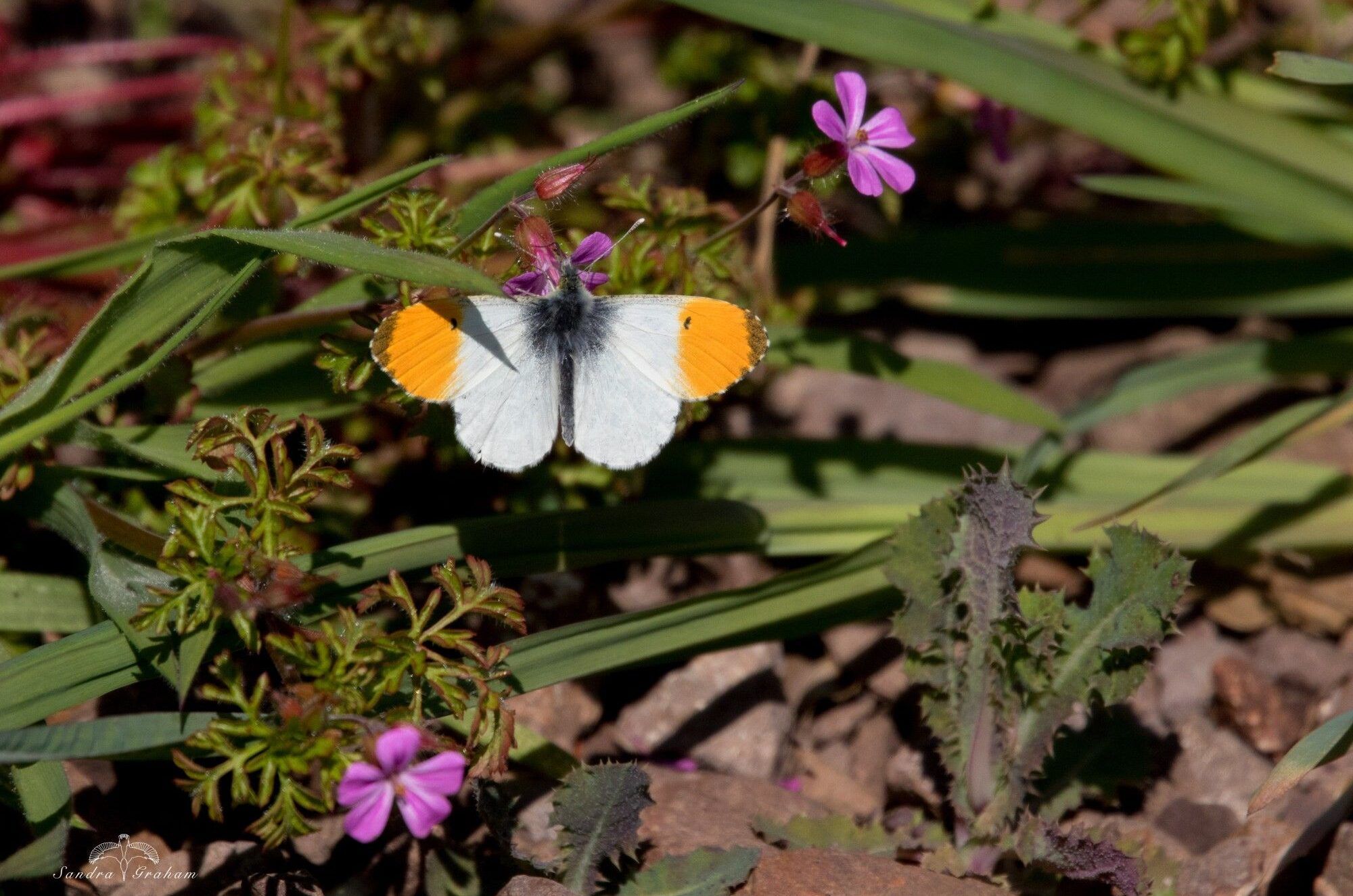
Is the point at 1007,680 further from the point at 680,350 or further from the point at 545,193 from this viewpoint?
the point at 545,193

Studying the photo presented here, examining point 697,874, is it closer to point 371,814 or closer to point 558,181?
point 371,814

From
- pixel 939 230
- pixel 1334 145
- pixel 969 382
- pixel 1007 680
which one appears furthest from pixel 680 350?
pixel 1334 145

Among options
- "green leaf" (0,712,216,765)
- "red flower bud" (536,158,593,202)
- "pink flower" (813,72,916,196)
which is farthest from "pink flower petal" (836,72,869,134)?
"green leaf" (0,712,216,765)

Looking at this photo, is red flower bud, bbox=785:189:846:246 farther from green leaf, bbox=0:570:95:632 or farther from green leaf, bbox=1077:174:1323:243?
green leaf, bbox=0:570:95:632

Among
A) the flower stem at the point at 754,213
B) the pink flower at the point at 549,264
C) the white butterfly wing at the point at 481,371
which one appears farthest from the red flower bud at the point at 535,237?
the flower stem at the point at 754,213

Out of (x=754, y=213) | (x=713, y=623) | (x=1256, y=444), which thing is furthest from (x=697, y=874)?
(x=1256, y=444)

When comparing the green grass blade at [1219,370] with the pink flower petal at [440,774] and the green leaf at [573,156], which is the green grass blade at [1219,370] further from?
the pink flower petal at [440,774]
